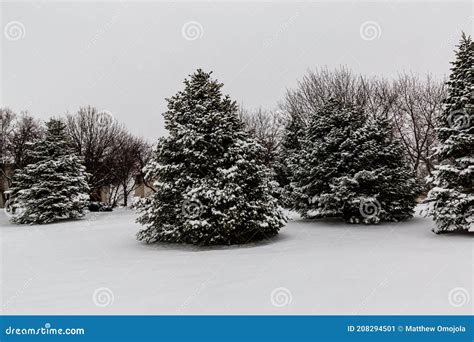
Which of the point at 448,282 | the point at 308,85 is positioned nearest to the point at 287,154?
the point at 308,85

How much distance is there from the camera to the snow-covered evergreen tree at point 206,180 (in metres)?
9.76

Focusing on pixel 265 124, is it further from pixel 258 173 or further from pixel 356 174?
pixel 258 173

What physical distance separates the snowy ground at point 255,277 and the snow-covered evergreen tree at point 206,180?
58 cm

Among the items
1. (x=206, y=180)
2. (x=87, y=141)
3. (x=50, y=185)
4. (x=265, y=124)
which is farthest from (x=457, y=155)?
(x=87, y=141)

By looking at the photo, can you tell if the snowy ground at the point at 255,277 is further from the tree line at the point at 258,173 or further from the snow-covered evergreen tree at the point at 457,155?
the tree line at the point at 258,173

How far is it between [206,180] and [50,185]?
12.4m

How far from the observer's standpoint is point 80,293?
5398 millimetres

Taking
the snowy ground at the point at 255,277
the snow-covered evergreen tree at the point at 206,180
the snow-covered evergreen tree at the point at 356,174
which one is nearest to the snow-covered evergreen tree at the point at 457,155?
the snowy ground at the point at 255,277

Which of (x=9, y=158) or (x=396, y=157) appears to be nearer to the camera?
(x=396, y=157)

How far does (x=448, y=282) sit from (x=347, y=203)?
7.69 m

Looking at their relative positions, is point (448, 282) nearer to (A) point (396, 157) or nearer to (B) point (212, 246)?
(B) point (212, 246)

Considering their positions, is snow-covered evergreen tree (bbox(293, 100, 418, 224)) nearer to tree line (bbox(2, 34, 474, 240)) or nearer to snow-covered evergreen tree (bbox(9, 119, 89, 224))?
tree line (bbox(2, 34, 474, 240))

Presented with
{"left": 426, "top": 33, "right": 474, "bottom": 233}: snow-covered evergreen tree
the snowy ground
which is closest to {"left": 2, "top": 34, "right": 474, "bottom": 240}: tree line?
{"left": 426, "top": 33, "right": 474, "bottom": 233}: snow-covered evergreen tree
